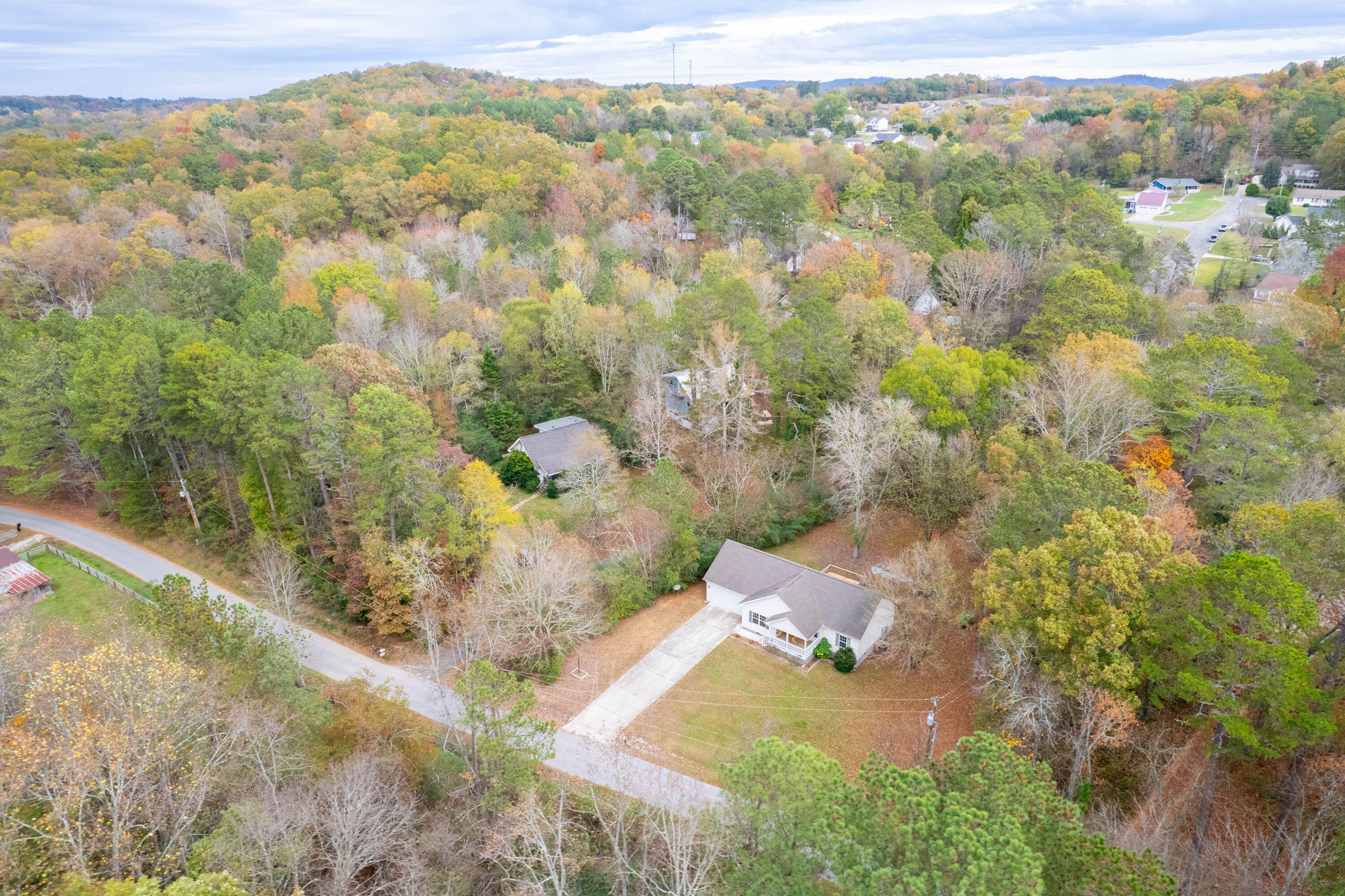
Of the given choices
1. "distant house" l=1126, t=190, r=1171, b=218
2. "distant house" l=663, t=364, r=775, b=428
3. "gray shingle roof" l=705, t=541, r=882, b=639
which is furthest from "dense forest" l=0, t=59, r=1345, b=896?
"distant house" l=1126, t=190, r=1171, b=218

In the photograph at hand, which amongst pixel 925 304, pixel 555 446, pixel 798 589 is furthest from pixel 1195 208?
pixel 555 446

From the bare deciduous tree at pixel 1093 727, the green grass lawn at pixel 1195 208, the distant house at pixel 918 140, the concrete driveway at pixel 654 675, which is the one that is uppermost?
the distant house at pixel 918 140

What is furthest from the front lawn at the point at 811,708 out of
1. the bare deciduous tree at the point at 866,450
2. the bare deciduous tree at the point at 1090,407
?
the bare deciduous tree at the point at 1090,407

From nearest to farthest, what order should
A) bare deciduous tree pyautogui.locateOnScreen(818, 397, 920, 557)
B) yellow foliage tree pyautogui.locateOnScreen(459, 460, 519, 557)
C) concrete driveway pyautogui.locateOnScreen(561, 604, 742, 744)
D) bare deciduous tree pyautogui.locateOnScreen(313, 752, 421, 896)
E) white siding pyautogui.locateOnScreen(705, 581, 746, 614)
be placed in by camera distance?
bare deciduous tree pyautogui.locateOnScreen(313, 752, 421, 896), concrete driveway pyautogui.locateOnScreen(561, 604, 742, 744), yellow foliage tree pyautogui.locateOnScreen(459, 460, 519, 557), white siding pyautogui.locateOnScreen(705, 581, 746, 614), bare deciduous tree pyautogui.locateOnScreen(818, 397, 920, 557)

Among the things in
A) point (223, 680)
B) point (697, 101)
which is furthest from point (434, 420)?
point (697, 101)

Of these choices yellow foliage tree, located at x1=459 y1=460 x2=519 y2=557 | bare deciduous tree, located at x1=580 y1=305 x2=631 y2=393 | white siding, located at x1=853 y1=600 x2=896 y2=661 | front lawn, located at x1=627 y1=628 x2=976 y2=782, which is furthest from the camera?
bare deciduous tree, located at x1=580 y1=305 x2=631 y2=393

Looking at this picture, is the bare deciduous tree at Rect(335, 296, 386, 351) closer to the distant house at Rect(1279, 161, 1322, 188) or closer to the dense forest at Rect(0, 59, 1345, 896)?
the dense forest at Rect(0, 59, 1345, 896)

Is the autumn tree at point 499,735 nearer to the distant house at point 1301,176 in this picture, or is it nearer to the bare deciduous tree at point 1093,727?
the bare deciduous tree at point 1093,727

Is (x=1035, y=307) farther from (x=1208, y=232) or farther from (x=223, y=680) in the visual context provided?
(x=223, y=680)
